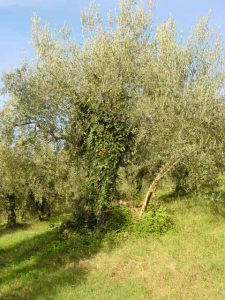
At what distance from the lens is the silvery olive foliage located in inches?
919

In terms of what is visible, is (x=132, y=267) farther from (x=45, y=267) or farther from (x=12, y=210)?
(x=12, y=210)

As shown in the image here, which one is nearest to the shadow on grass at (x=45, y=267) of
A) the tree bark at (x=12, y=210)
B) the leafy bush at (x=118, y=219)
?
the leafy bush at (x=118, y=219)

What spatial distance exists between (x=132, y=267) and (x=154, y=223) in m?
4.86

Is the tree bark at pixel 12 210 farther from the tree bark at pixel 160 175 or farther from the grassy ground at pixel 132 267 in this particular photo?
the tree bark at pixel 160 175

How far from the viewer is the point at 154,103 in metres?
23.3

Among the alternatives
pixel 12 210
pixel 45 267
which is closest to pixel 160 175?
pixel 45 267

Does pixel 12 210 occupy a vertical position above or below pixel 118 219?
above

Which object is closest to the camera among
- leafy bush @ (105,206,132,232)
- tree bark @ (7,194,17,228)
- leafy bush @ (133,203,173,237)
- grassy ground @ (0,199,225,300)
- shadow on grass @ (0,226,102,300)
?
grassy ground @ (0,199,225,300)

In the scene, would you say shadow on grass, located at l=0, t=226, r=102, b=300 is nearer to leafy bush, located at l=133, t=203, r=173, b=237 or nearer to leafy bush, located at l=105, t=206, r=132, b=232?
leafy bush, located at l=105, t=206, r=132, b=232

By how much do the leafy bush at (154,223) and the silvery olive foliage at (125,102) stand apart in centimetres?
136

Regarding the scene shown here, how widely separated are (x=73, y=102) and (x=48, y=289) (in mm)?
12183

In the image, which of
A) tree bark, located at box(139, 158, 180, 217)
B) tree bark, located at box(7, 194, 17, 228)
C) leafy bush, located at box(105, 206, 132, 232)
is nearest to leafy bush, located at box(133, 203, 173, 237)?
leafy bush, located at box(105, 206, 132, 232)

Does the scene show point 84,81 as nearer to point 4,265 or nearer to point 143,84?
point 143,84

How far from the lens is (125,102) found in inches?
974
